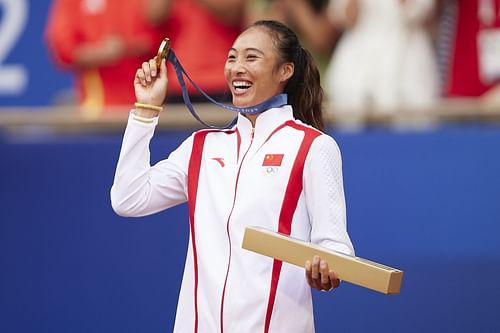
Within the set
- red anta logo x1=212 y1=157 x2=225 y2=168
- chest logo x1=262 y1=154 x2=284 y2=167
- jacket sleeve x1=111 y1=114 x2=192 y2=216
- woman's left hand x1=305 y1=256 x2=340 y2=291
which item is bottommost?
woman's left hand x1=305 y1=256 x2=340 y2=291

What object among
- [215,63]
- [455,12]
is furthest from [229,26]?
[455,12]

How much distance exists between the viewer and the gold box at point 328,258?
2.95m

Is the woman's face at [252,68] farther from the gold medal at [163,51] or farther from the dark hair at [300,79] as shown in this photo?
the gold medal at [163,51]

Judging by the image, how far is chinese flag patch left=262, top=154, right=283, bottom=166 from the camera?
3197mm

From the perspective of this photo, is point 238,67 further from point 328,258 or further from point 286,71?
point 328,258

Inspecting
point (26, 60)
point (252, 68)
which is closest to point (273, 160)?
point (252, 68)

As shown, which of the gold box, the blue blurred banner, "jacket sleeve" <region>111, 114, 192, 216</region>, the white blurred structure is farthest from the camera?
the blue blurred banner

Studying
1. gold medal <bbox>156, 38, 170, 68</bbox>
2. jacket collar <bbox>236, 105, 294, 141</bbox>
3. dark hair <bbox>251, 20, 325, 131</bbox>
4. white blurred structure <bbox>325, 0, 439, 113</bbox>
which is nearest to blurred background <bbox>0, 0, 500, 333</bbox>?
white blurred structure <bbox>325, 0, 439, 113</bbox>

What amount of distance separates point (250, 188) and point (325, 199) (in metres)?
0.20

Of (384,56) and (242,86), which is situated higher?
(384,56)

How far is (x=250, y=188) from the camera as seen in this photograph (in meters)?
3.18

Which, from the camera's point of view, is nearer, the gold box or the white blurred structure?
the gold box

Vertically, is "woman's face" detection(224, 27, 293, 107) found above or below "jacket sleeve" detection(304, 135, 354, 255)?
above

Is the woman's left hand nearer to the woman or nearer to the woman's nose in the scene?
the woman
